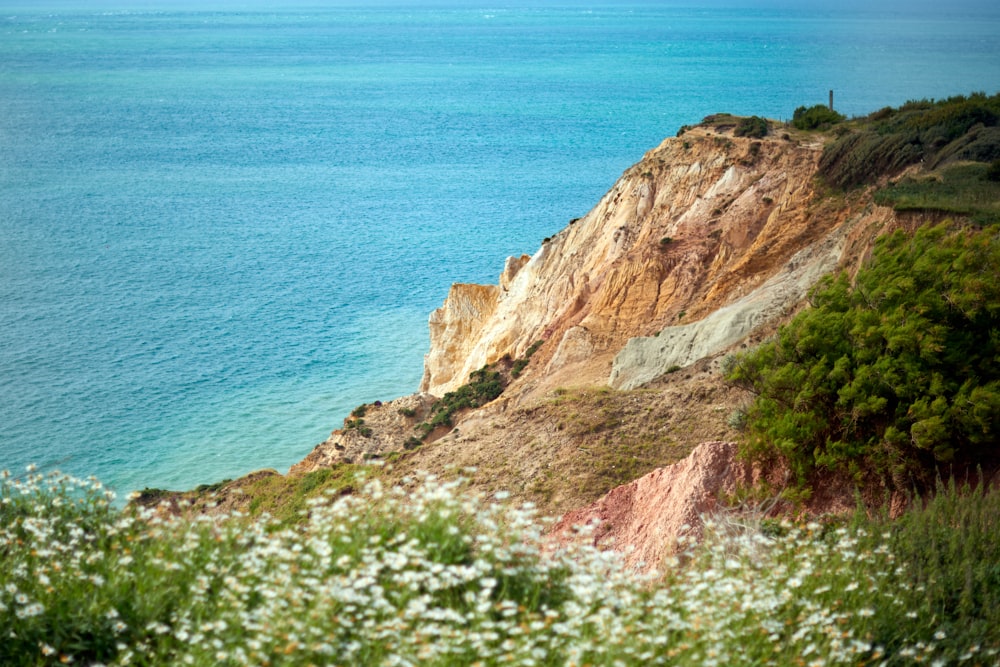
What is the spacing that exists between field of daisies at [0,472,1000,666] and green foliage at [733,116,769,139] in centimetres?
2762

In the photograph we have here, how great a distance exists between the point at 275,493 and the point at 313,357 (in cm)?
2625

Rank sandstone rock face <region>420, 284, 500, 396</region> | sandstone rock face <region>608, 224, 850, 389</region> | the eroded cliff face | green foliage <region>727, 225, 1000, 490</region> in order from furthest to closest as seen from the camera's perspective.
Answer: sandstone rock face <region>420, 284, 500, 396</region> → the eroded cliff face → sandstone rock face <region>608, 224, 850, 389</region> → green foliage <region>727, 225, 1000, 490</region>

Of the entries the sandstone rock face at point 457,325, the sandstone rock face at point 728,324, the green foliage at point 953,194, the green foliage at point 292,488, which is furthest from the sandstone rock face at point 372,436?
the green foliage at point 953,194

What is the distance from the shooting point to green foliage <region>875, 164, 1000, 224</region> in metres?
20.5

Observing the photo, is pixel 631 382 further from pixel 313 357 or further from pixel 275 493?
pixel 313 357

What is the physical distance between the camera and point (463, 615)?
8.02 m

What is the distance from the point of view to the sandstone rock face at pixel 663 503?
14461 mm

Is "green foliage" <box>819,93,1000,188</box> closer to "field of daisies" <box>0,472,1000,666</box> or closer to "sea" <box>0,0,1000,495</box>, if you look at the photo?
"field of daisies" <box>0,472,1000,666</box>

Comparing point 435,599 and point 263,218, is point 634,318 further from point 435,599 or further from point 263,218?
point 263,218

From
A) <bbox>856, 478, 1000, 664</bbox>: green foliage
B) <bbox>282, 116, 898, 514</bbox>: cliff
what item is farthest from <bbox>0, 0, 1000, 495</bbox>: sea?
<bbox>856, 478, 1000, 664</bbox>: green foliage

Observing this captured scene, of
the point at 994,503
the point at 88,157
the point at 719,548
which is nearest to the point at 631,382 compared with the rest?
the point at 994,503

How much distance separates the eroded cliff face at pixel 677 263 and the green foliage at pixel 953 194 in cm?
80

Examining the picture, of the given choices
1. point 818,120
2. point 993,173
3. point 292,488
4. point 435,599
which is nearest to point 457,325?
point 818,120

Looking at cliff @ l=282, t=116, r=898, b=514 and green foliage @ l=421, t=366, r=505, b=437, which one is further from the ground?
cliff @ l=282, t=116, r=898, b=514
